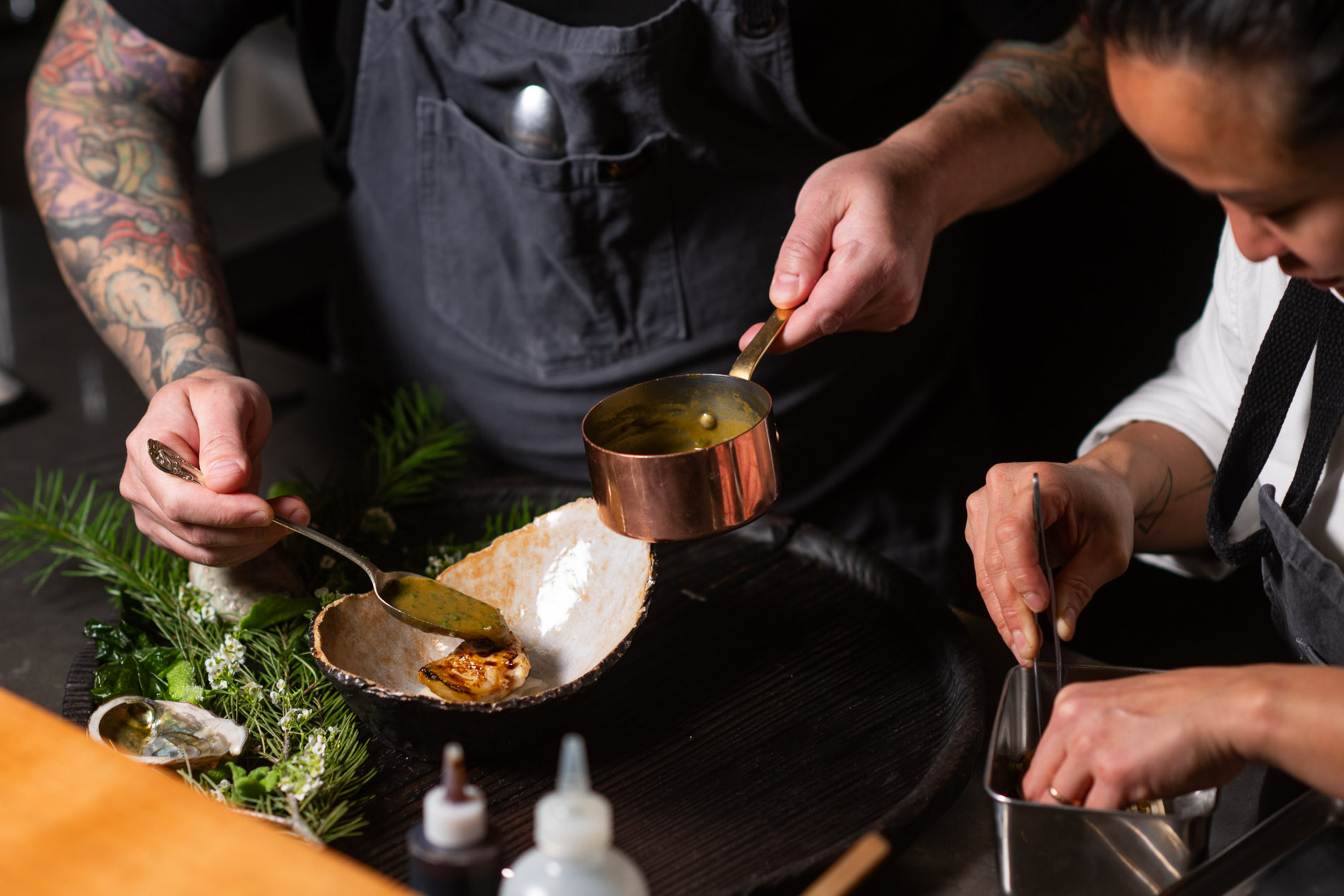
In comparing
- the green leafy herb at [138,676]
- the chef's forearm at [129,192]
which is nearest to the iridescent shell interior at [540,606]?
the green leafy herb at [138,676]

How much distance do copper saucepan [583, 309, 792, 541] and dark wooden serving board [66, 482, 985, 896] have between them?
11 centimetres

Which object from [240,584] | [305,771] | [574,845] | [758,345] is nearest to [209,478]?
[240,584]

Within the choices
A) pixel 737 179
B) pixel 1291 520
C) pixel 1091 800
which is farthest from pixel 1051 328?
pixel 1091 800

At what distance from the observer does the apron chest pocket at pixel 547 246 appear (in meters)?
1.58

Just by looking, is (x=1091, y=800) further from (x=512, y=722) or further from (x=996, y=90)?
(x=996, y=90)

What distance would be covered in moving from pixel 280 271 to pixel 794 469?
1.36m

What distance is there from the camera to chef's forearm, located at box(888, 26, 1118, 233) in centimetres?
151

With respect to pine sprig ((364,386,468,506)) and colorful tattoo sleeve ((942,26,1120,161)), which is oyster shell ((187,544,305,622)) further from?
colorful tattoo sleeve ((942,26,1120,161))

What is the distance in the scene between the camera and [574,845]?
0.66 m

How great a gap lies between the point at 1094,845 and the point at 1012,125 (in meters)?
1.03

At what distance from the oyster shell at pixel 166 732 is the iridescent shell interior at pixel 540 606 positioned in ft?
0.43

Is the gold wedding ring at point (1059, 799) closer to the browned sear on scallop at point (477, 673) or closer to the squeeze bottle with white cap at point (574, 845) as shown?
the squeeze bottle with white cap at point (574, 845)

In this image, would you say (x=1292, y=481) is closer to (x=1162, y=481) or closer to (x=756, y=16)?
(x=1162, y=481)

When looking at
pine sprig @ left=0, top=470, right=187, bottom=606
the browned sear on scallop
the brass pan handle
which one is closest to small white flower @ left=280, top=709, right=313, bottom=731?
the browned sear on scallop
